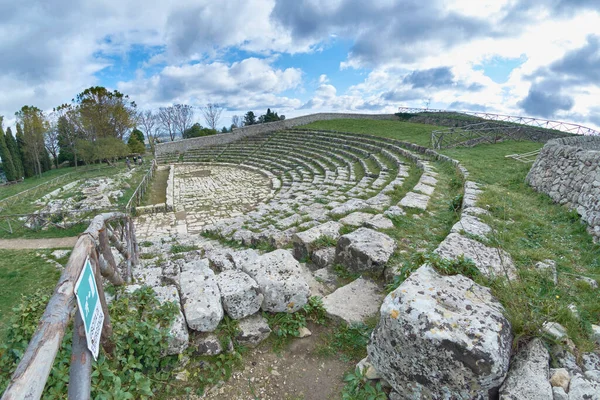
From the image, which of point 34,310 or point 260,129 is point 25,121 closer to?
point 260,129

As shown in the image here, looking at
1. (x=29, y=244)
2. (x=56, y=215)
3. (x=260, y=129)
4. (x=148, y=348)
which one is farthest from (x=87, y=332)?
(x=260, y=129)

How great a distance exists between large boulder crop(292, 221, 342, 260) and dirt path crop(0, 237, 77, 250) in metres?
7.94

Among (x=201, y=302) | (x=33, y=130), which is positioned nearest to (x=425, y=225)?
(x=201, y=302)

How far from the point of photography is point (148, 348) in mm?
2434

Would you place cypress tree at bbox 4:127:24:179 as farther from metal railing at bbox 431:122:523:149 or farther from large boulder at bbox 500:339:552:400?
large boulder at bbox 500:339:552:400

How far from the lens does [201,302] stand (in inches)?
114

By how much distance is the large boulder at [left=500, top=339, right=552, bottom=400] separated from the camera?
1825mm

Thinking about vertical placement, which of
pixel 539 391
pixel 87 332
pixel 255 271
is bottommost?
pixel 539 391

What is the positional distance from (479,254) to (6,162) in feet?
132

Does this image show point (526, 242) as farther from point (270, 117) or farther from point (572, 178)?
point (270, 117)

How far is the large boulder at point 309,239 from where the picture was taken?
184 inches

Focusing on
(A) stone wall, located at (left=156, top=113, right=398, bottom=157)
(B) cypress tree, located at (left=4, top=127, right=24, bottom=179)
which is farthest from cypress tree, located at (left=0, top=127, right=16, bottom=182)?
(A) stone wall, located at (left=156, top=113, right=398, bottom=157)

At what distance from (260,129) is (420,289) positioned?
28.6 metres

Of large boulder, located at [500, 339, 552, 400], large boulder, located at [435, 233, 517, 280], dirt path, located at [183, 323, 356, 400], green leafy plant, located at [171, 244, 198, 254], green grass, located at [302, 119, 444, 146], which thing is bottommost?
green leafy plant, located at [171, 244, 198, 254]
